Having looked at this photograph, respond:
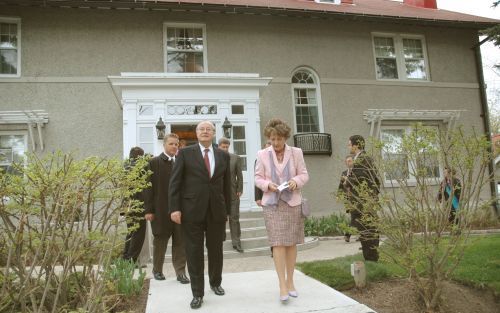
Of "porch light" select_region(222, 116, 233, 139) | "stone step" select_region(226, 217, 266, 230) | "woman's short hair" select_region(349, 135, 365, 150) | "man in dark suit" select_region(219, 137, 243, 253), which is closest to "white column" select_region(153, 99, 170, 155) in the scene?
"porch light" select_region(222, 116, 233, 139)

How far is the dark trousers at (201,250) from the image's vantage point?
155 inches

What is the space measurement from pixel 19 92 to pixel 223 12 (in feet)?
20.5

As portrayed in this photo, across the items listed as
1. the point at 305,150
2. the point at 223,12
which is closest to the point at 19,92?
the point at 223,12

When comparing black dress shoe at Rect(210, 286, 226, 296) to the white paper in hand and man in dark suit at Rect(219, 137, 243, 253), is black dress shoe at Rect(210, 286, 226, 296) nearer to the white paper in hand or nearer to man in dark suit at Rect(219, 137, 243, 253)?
the white paper in hand

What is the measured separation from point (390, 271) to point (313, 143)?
272 inches

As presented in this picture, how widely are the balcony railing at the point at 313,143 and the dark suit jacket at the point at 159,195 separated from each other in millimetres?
6733

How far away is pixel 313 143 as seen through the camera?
11547 mm

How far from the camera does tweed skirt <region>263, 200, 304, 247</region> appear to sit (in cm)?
395

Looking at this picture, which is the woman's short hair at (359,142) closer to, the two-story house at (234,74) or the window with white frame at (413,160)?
the window with white frame at (413,160)

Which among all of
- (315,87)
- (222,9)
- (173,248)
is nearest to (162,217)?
(173,248)

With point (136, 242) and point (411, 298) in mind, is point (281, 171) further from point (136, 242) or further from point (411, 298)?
point (136, 242)

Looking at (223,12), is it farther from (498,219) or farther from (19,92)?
(498,219)

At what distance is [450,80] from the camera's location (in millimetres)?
13414

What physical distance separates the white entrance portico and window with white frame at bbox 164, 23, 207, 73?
2034 millimetres
